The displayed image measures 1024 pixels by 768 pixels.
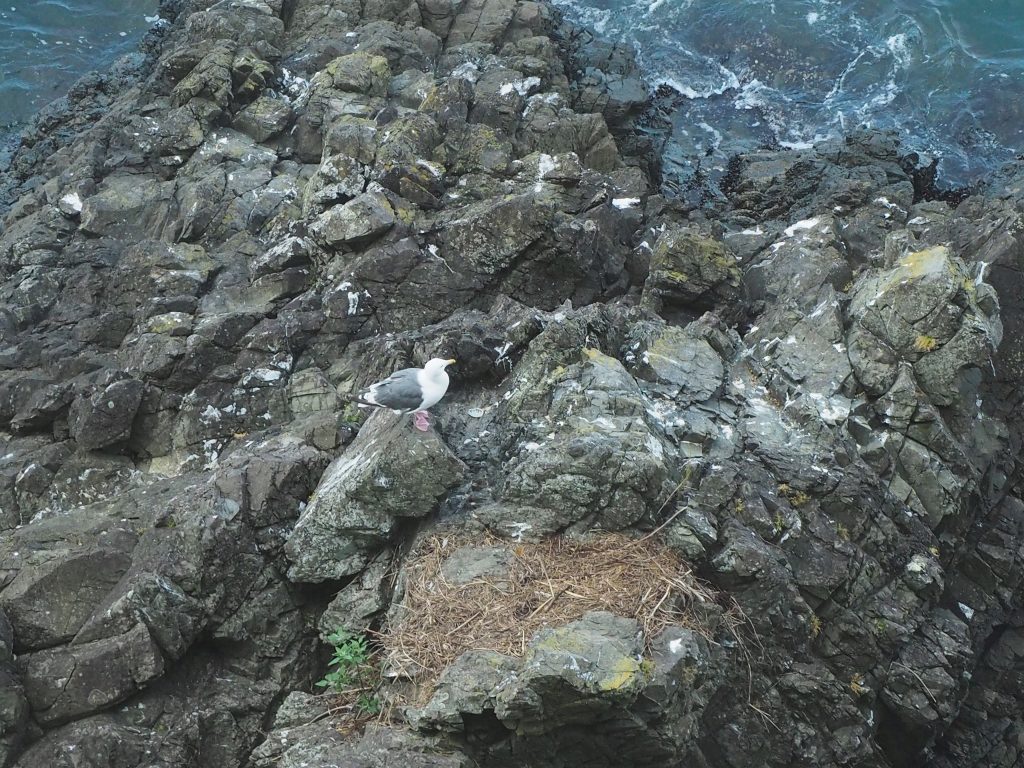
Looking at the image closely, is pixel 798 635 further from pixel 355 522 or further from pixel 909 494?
pixel 355 522

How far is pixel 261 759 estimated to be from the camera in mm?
8984

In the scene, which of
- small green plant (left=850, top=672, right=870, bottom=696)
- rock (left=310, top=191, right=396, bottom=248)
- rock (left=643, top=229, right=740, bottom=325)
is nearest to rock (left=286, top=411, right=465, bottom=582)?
small green plant (left=850, top=672, right=870, bottom=696)

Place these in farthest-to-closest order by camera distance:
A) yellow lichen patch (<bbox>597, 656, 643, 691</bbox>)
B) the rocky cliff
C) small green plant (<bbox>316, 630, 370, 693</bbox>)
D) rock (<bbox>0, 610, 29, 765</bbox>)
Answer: small green plant (<bbox>316, 630, 370, 693</bbox>), the rocky cliff, rock (<bbox>0, 610, 29, 765</bbox>), yellow lichen patch (<bbox>597, 656, 643, 691</bbox>)

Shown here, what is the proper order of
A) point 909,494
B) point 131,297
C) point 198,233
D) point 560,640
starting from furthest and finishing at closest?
point 198,233 < point 131,297 < point 909,494 < point 560,640

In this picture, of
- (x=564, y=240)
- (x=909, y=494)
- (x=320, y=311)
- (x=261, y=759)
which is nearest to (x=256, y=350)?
(x=320, y=311)

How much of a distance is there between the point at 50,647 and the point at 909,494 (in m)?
10.4

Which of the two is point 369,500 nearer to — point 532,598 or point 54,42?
point 532,598

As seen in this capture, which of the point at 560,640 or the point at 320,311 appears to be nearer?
the point at 560,640

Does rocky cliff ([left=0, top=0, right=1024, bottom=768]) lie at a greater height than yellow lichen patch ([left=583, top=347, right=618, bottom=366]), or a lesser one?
lesser

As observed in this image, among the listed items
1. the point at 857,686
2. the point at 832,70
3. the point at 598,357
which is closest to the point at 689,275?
the point at 598,357

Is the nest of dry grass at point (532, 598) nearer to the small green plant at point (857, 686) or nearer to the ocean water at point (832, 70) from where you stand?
the small green plant at point (857, 686)

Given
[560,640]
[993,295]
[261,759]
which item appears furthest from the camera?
[993,295]

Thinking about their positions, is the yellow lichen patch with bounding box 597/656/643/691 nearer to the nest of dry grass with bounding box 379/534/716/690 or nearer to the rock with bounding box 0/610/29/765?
the nest of dry grass with bounding box 379/534/716/690

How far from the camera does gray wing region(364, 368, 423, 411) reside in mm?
10117
